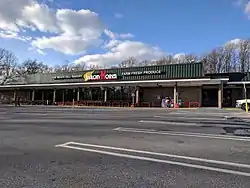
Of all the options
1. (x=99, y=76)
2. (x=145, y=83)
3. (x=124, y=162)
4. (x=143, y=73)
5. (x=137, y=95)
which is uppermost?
(x=143, y=73)

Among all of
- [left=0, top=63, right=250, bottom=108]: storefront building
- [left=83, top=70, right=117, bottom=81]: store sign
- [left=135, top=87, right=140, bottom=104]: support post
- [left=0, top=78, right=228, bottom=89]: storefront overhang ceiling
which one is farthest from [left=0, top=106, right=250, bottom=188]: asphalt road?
[left=83, top=70, right=117, bottom=81]: store sign

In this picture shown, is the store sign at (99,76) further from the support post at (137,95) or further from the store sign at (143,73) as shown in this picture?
the support post at (137,95)

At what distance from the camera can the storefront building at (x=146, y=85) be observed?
3419cm

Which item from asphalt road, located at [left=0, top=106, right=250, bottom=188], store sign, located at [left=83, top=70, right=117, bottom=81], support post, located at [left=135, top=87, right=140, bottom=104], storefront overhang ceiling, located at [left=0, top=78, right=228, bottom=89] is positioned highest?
store sign, located at [left=83, top=70, right=117, bottom=81]

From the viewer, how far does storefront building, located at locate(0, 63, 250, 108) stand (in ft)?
112

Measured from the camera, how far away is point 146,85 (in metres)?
39.2

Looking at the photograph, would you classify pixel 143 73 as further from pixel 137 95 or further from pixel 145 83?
pixel 137 95

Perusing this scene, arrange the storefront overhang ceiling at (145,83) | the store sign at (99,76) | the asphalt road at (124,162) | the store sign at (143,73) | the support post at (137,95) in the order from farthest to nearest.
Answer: the store sign at (99,76), the support post at (137,95), the store sign at (143,73), the storefront overhang ceiling at (145,83), the asphalt road at (124,162)

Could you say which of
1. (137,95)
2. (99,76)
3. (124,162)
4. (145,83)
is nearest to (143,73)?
(145,83)

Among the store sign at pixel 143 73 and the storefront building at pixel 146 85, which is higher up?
the store sign at pixel 143 73

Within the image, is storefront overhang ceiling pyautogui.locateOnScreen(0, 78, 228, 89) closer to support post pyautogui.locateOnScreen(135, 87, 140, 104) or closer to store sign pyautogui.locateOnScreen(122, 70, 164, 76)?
store sign pyautogui.locateOnScreen(122, 70, 164, 76)

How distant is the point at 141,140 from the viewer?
8383mm

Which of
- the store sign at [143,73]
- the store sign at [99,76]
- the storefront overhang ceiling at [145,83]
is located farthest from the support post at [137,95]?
the store sign at [99,76]

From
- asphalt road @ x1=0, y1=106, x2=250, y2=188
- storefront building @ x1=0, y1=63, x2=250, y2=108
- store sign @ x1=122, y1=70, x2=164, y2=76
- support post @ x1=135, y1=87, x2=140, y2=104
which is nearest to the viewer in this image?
asphalt road @ x1=0, y1=106, x2=250, y2=188
